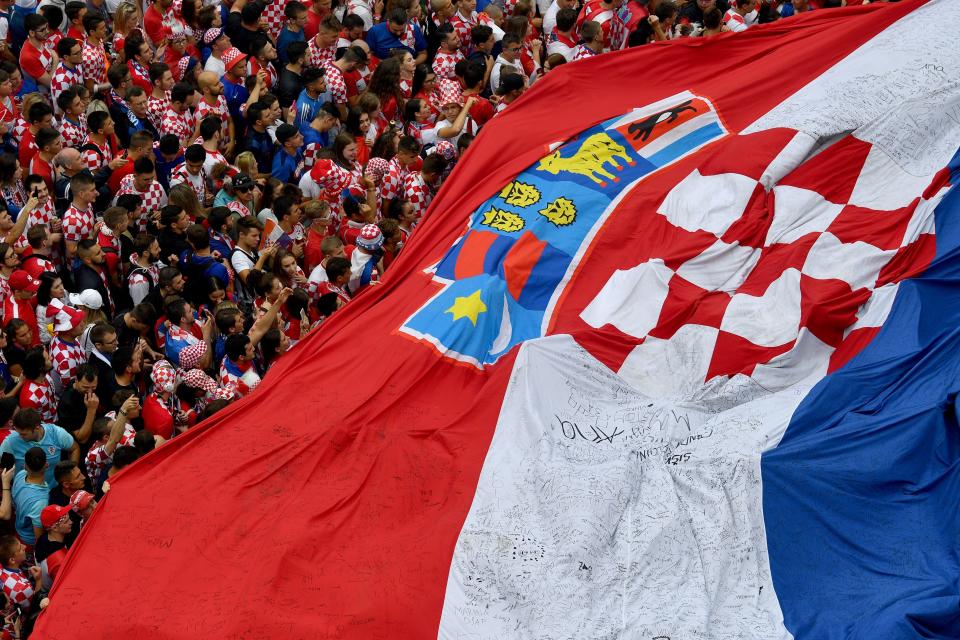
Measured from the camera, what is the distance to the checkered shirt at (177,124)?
12672mm

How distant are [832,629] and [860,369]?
1.91 meters

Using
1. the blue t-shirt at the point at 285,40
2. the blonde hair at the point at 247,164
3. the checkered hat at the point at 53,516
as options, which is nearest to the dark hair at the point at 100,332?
the checkered hat at the point at 53,516

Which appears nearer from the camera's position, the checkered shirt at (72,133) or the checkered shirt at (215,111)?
the checkered shirt at (72,133)

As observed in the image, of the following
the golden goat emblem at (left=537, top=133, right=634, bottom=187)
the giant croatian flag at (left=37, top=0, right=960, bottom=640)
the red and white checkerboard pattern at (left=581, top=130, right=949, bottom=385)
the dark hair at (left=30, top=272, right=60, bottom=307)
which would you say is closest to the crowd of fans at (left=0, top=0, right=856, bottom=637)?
the dark hair at (left=30, top=272, right=60, bottom=307)

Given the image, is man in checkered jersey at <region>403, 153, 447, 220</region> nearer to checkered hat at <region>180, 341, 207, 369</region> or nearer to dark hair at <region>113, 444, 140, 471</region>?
checkered hat at <region>180, 341, 207, 369</region>

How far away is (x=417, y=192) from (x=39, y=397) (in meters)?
3.46

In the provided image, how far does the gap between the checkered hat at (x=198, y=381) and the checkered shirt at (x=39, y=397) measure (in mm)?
956

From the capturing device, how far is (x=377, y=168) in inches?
484

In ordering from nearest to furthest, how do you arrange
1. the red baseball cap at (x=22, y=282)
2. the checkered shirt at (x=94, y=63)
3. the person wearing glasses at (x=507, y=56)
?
the red baseball cap at (x=22, y=282), the checkered shirt at (x=94, y=63), the person wearing glasses at (x=507, y=56)

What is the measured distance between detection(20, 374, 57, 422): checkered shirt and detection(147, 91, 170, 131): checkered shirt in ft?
10.2

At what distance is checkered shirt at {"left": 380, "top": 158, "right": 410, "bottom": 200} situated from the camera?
12344mm

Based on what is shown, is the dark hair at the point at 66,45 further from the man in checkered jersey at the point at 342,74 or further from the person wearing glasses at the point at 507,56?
the person wearing glasses at the point at 507,56

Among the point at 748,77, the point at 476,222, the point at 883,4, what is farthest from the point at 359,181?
the point at 883,4

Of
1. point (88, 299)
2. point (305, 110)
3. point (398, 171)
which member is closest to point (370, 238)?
point (398, 171)
